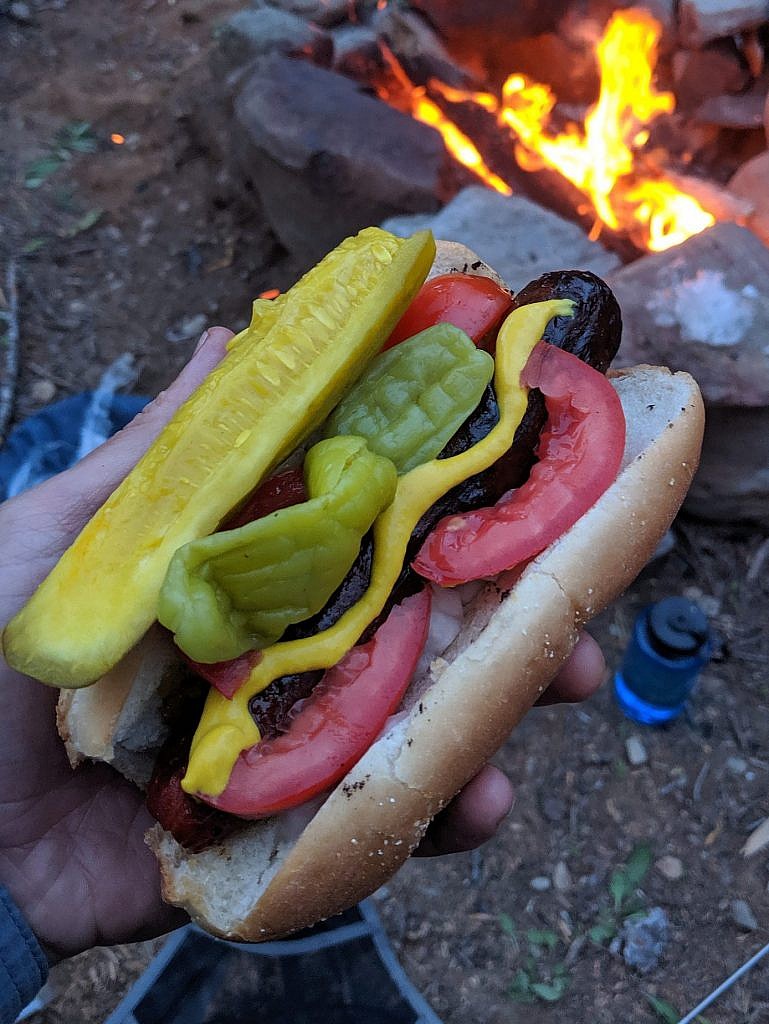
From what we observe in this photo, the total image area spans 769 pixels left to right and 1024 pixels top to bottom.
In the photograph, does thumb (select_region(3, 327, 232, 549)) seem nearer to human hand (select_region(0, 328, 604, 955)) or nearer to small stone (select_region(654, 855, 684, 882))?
human hand (select_region(0, 328, 604, 955))

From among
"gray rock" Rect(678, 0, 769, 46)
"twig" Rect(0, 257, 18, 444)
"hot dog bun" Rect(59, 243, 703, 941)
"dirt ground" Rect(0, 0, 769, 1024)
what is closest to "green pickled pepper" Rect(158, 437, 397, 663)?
"hot dog bun" Rect(59, 243, 703, 941)

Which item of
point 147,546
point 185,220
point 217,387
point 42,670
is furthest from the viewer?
point 185,220

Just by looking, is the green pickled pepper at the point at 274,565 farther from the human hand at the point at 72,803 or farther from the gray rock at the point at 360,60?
the gray rock at the point at 360,60

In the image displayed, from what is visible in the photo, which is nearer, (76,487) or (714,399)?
(76,487)

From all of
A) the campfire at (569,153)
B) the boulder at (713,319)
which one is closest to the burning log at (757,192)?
the campfire at (569,153)

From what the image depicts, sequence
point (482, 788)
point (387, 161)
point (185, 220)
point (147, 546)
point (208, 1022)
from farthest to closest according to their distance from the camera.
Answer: point (185, 220), point (387, 161), point (208, 1022), point (482, 788), point (147, 546)

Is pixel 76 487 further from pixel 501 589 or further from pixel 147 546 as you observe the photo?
pixel 501 589

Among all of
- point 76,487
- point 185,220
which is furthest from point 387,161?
point 76,487
